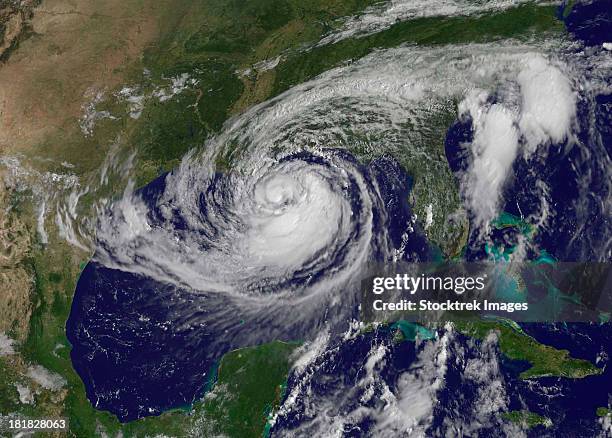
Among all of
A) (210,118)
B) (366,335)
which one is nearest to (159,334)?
(366,335)

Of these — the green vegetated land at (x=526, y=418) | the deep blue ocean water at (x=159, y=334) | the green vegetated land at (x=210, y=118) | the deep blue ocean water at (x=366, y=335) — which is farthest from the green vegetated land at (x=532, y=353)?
the deep blue ocean water at (x=159, y=334)

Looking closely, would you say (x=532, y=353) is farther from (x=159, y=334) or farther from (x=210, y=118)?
(x=210, y=118)

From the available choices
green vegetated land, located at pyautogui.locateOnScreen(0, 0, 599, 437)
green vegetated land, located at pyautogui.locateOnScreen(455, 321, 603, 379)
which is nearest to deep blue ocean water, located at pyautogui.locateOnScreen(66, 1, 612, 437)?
green vegetated land, located at pyautogui.locateOnScreen(455, 321, 603, 379)

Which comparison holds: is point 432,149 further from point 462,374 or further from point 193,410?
point 193,410

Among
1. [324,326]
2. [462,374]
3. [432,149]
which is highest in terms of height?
[432,149]

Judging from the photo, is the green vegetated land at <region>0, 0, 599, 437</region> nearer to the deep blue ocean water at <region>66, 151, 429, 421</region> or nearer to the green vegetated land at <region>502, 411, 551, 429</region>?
the deep blue ocean water at <region>66, 151, 429, 421</region>

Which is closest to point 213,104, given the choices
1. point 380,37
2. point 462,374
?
point 380,37
